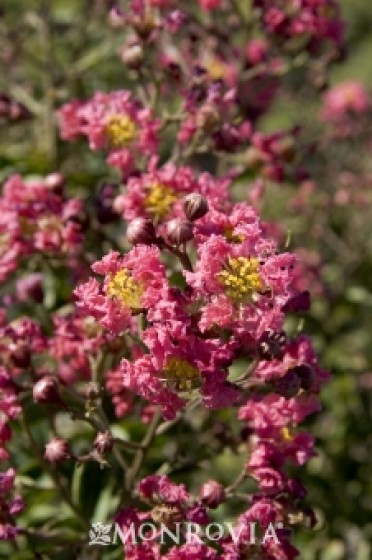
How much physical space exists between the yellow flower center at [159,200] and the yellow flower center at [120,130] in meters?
0.22

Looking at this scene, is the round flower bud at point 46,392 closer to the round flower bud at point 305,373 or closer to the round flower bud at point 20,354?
the round flower bud at point 20,354

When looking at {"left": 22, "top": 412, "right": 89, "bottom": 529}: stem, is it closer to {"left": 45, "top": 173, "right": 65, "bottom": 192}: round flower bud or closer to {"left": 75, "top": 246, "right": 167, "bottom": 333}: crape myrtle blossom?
{"left": 75, "top": 246, "right": 167, "bottom": 333}: crape myrtle blossom

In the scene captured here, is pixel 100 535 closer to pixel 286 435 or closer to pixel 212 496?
pixel 212 496

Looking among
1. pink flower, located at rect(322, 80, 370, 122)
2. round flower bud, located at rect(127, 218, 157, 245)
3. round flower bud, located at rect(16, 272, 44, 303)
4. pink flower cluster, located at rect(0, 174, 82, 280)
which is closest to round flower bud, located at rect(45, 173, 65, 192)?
pink flower cluster, located at rect(0, 174, 82, 280)

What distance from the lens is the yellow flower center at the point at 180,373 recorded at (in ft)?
4.92

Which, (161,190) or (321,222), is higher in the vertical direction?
(321,222)

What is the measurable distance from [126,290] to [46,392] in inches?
12.1

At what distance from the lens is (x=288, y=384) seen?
167cm

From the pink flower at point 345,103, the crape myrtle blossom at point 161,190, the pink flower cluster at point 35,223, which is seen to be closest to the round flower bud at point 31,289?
the pink flower cluster at point 35,223

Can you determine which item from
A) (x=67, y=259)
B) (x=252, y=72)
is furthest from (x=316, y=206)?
(x=67, y=259)

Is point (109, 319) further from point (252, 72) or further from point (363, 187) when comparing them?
point (363, 187)

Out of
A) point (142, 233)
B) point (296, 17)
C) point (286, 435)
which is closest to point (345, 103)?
point (296, 17)

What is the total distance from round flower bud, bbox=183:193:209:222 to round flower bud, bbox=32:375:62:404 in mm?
415

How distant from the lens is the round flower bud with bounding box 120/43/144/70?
7.39ft
